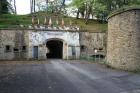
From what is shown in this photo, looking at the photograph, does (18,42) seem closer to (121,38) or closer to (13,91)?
(121,38)

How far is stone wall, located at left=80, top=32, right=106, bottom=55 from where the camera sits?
108 feet

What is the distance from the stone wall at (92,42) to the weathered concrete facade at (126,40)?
13.7 meters

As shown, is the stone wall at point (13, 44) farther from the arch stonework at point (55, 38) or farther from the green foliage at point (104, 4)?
the green foliage at point (104, 4)

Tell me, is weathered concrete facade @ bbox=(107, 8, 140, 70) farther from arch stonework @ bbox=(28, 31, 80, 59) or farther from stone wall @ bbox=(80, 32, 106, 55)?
stone wall @ bbox=(80, 32, 106, 55)

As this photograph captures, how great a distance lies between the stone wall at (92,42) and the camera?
1294 inches

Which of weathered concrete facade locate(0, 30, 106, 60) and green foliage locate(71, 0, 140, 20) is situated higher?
green foliage locate(71, 0, 140, 20)

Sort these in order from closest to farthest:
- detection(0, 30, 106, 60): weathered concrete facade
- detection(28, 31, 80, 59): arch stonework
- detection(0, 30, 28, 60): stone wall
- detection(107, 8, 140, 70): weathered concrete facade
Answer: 1. detection(107, 8, 140, 70): weathered concrete facade
2. detection(0, 30, 28, 60): stone wall
3. detection(0, 30, 106, 60): weathered concrete facade
4. detection(28, 31, 80, 59): arch stonework

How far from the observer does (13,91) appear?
9578mm

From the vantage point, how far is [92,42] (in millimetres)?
33219

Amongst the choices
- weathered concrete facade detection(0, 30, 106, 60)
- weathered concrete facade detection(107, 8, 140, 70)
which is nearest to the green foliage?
weathered concrete facade detection(0, 30, 106, 60)

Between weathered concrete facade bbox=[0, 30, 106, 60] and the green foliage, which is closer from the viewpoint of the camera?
weathered concrete facade bbox=[0, 30, 106, 60]

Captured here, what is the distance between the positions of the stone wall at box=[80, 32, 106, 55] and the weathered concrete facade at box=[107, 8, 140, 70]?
13.7 metres

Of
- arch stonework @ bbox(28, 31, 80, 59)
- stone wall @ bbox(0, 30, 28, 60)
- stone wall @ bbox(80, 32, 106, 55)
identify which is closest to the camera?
stone wall @ bbox(0, 30, 28, 60)

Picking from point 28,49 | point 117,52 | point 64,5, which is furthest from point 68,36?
point 64,5
